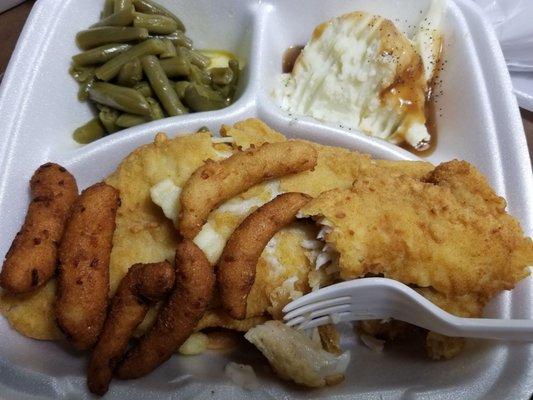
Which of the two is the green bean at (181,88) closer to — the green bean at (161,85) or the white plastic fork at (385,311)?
the green bean at (161,85)

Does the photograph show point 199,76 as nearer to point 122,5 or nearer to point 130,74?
point 130,74

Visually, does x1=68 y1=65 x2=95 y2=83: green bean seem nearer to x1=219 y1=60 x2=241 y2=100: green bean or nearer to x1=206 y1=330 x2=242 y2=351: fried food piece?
x1=219 y1=60 x2=241 y2=100: green bean

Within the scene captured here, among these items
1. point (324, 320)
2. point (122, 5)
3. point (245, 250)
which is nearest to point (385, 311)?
point (324, 320)

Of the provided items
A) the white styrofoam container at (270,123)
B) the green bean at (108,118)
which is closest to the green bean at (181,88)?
the white styrofoam container at (270,123)

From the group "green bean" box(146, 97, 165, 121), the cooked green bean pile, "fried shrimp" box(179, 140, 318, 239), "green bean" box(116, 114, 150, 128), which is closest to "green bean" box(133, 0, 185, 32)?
the cooked green bean pile

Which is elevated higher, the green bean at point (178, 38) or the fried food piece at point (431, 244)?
the green bean at point (178, 38)

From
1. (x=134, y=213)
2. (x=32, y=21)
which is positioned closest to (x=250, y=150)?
(x=134, y=213)
